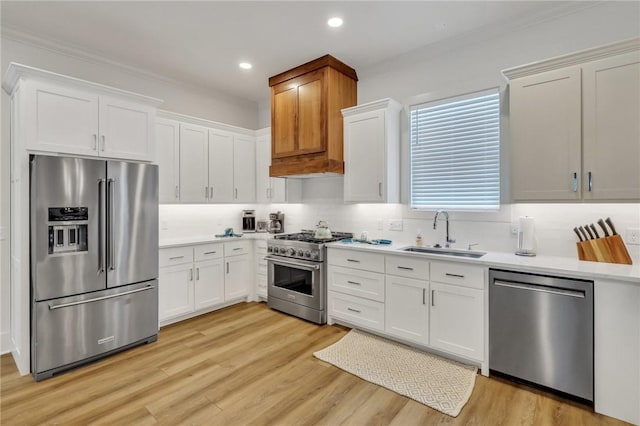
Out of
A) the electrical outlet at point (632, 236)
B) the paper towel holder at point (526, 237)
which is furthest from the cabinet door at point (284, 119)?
the electrical outlet at point (632, 236)

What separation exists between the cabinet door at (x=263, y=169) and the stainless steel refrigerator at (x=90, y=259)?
1.77 m

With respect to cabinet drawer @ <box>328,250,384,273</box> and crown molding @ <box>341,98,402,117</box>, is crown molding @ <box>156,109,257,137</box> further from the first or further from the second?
cabinet drawer @ <box>328,250,384,273</box>

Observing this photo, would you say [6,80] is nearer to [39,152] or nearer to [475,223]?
[39,152]

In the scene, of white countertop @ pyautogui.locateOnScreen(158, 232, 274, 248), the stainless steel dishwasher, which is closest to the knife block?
the stainless steel dishwasher

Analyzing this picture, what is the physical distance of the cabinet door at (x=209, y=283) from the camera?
393cm

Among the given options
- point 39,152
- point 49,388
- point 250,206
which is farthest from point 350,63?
point 49,388

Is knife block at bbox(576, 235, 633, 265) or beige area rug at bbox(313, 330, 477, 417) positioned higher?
knife block at bbox(576, 235, 633, 265)

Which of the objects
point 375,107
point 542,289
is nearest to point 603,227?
point 542,289

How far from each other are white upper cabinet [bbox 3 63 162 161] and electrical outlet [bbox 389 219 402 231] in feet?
8.96

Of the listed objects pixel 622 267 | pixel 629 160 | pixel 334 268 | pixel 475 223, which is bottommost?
pixel 334 268

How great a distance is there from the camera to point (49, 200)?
2.58 m

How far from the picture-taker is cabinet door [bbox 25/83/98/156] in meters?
2.60

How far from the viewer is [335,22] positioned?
295 centimetres

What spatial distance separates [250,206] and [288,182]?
1001 millimetres
